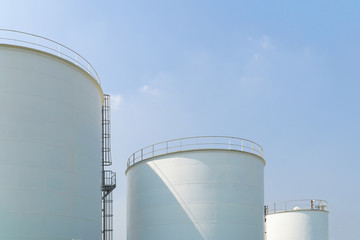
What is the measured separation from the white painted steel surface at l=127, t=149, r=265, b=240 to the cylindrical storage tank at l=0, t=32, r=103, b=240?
433cm

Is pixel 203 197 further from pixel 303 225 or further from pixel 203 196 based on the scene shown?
pixel 303 225

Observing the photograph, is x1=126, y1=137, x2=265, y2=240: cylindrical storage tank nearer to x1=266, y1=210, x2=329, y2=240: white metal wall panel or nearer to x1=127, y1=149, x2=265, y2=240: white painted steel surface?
x1=127, y1=149, x2=265, y2=240: white painted steel surface

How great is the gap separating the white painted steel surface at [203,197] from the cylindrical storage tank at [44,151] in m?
4.33

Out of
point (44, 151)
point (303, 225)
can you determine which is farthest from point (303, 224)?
point (44, 151)

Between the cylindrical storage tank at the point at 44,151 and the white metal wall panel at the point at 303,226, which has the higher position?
the cylindrical storage tank at the point at 44,151

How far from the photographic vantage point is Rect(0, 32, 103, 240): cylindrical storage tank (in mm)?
13438

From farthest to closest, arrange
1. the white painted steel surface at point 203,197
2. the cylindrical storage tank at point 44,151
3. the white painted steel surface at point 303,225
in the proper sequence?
1. the white painted steel surface at point 303,225
2. the white painted steel surface at point 203,197
3. the cylindrical storage tank at point 44,151

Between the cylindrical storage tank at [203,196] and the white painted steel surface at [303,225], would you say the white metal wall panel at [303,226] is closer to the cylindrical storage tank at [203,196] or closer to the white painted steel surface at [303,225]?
the white painted steel surface at [303,225]

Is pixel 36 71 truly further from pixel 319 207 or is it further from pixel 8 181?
pixel 319 207

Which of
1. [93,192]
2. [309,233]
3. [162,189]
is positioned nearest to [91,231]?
[93,192]

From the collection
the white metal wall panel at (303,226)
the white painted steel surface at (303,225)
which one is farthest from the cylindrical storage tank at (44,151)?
the white metal wall panel at (303,226)

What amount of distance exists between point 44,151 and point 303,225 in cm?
2322

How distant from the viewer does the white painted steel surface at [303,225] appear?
100 feet

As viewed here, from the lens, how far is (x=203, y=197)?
19109mm
